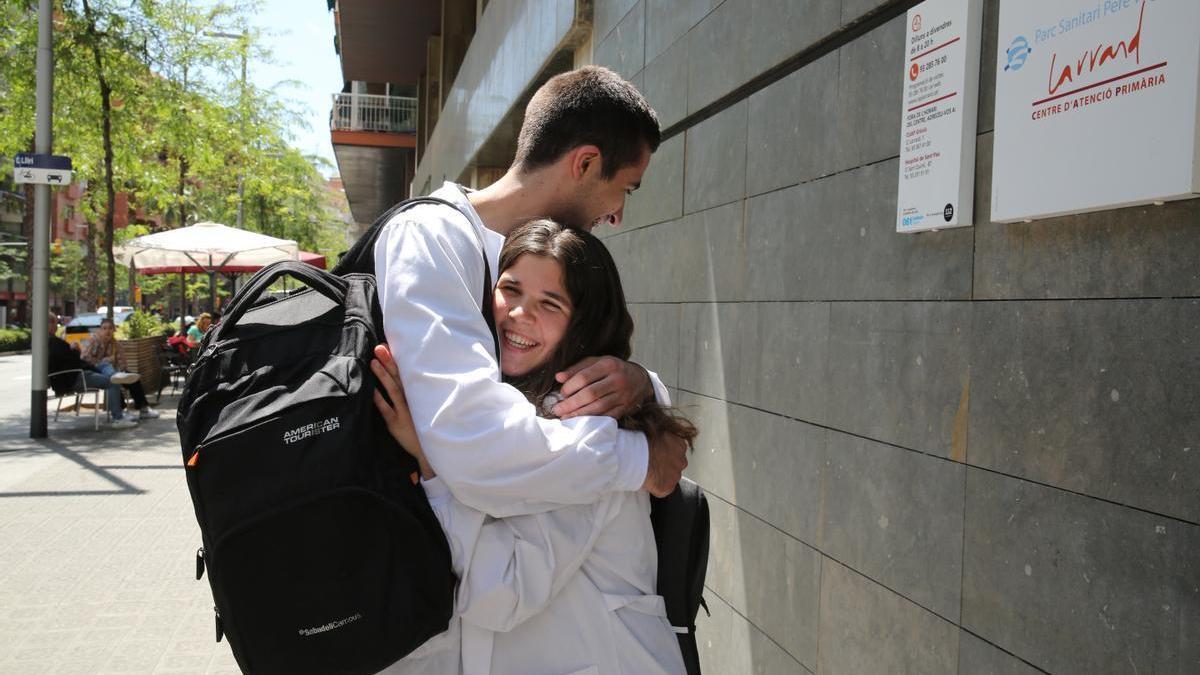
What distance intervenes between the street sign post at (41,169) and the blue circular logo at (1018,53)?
1174 cm

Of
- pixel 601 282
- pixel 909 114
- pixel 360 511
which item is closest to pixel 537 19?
pixel 909 114

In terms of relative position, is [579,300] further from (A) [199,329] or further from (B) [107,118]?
(A) [199,329]

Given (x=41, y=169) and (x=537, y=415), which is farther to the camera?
(x=41, y=169)

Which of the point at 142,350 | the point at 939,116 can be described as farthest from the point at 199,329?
the point at 939,116

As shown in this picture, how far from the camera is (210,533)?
1626 millimetres

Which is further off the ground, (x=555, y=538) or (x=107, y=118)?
(x=107, y=118)

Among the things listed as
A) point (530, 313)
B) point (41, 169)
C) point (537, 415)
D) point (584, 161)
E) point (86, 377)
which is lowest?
point (86, 377)

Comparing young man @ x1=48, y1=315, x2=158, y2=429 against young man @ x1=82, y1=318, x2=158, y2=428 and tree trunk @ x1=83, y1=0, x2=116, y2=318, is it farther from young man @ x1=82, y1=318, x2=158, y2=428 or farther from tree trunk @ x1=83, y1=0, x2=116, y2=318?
tree trunk @ x1=83, y1=0, x2=116, y2=318

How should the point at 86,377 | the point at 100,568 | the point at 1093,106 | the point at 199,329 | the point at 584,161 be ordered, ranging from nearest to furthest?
the point at 1093,106, the point at 584,161, the point at 100,568, the point at 86,377, the point at 199,329

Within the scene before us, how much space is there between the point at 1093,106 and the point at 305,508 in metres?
1.69

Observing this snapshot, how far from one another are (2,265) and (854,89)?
190 feet

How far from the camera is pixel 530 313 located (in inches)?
82.7

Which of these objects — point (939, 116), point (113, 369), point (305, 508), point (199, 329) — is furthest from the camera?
point (199, 329)

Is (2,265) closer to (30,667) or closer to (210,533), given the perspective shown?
(30,667)
